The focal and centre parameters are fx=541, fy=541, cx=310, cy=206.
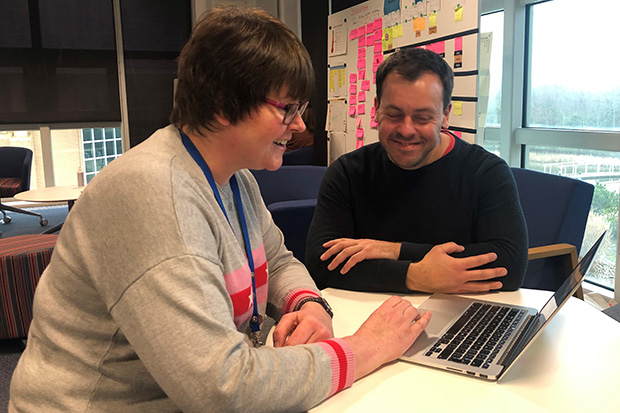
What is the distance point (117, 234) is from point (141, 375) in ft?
0.88

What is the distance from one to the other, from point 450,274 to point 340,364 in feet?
1.79

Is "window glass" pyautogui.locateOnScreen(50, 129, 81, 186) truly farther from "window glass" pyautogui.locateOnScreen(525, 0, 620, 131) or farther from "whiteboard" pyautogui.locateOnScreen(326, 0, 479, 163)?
"window glass" pyautogui.locateOnScreen(525, 0, 620, 131)

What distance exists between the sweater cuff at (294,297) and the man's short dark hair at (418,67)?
2.46 feet

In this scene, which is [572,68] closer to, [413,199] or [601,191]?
[601,191]

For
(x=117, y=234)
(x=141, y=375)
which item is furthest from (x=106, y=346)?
(x=117, y=234)

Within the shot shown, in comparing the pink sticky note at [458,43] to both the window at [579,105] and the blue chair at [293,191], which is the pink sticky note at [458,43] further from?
the blue chair at [293,191]

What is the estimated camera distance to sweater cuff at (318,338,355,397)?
3.09ft

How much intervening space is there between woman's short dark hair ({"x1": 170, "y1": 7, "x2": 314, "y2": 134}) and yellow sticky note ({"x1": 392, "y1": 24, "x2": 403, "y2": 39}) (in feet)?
11.0

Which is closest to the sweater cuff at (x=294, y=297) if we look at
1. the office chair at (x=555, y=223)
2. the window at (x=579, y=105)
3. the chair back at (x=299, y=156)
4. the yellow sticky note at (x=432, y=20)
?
the office chair at (x=555, y=223)

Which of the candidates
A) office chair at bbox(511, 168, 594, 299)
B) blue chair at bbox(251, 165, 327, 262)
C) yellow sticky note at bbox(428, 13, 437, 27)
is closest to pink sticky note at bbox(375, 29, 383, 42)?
yellow sticky note at bbox(428, 13, 437, 27)

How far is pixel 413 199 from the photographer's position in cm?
171

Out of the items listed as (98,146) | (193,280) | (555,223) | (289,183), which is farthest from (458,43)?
(98,146)

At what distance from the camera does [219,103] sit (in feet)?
3.23

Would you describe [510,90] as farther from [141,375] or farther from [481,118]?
[141,375]
